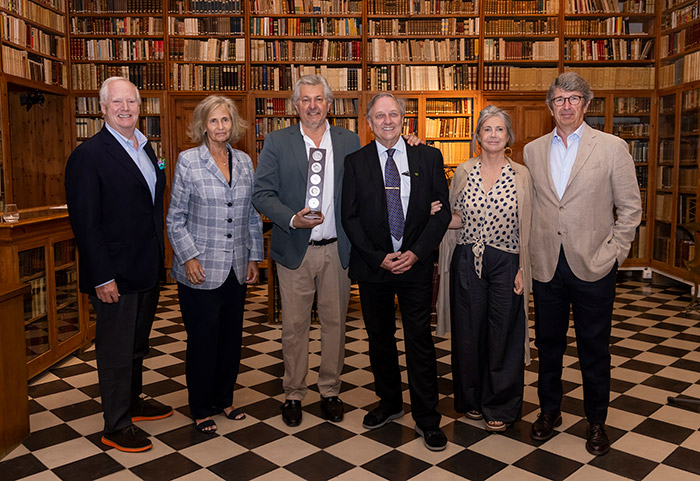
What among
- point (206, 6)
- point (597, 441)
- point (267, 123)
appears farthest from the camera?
point (267, 123)

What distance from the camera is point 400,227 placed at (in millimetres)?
3004

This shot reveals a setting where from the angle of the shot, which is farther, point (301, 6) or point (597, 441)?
point (301, 6)

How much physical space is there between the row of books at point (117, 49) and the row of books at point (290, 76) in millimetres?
1219

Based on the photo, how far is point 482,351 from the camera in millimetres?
3227

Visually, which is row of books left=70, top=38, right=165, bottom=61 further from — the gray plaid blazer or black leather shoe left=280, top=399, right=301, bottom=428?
black leather shoe left=280, top=399, right=301, bottom=428

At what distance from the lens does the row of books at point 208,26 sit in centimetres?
756

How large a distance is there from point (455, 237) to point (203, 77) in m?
5.42

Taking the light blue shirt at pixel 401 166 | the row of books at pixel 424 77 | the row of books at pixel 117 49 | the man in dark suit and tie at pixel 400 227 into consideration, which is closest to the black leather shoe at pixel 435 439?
the man in dark suit and tie at pixel 400 227

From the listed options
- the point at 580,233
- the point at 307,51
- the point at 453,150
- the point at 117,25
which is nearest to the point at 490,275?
the point at 580,233

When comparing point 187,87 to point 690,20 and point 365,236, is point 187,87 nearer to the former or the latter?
point 365,236

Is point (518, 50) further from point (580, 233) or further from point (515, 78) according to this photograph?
point (580, 233)

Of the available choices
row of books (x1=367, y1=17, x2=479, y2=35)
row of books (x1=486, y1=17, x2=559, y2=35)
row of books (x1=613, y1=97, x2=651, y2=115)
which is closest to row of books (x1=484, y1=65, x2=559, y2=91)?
row of books (x1=486, y1=17, x2=559, y2=35)

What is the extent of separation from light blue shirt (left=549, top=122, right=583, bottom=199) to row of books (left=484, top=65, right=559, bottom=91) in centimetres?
500

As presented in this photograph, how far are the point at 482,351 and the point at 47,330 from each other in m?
2.95
